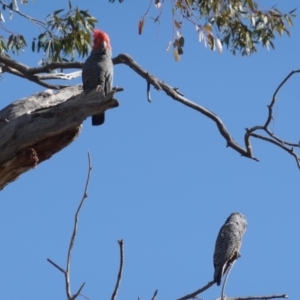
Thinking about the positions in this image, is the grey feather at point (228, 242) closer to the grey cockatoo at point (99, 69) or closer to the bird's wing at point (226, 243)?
the bird's wing at point (226, 243)

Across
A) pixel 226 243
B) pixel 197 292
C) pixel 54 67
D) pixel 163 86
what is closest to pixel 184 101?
pixel 163 86

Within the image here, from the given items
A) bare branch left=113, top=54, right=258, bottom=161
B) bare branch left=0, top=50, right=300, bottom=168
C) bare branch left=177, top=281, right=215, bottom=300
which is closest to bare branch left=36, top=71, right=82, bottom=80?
bare branch left=0, top=50, right=300, bottom=168

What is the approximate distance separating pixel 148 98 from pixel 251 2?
7.11 feet

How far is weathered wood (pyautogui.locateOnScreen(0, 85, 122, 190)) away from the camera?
5039 mm

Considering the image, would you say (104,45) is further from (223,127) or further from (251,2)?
(251,2)

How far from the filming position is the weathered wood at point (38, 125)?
16.5 feet

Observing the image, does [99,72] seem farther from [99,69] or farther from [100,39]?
[100,39]

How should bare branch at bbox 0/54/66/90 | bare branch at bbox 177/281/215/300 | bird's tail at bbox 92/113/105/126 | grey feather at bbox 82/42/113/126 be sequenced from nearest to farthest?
bare branch at bbox 177/281/215/300 → grey feather at bbox 82/42/113/126 → bird's tail at bbox 92/113/105/126 → bare branch at bbox 0/54/66/90

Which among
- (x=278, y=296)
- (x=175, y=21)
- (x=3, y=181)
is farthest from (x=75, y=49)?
(x=278, y=296)

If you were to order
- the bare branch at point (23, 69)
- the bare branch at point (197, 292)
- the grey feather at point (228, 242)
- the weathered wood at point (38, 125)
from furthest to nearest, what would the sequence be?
the grey feather at point (228, 242)
the bare branch at point (23, 69)
the weathered wood at point (38, 125)
the bare branch at point (197, 292)

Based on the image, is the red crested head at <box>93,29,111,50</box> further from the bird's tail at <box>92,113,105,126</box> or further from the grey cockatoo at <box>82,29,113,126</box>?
the bird's tail at <box>92,113,105,126</box>

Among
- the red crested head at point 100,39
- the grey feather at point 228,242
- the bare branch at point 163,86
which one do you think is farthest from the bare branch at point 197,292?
the red crested head at point 100,39

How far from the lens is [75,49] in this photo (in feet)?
25.1

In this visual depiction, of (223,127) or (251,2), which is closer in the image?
(223,127)
